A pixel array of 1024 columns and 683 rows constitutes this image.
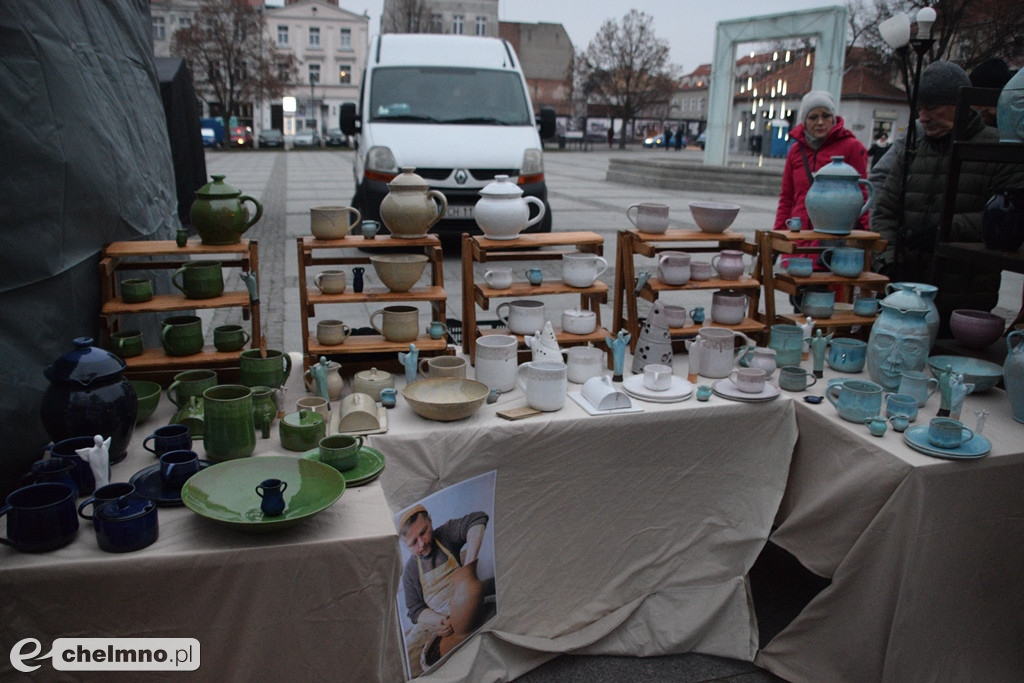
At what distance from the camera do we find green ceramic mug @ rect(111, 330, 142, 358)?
8.63 feet

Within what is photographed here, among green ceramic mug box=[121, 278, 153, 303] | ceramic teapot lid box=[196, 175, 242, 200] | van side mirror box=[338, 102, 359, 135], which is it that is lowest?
green ceramic mug box=[121, 278, 153, 303]

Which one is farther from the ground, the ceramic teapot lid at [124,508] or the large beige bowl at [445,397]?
the large beige bowl at [445,397]

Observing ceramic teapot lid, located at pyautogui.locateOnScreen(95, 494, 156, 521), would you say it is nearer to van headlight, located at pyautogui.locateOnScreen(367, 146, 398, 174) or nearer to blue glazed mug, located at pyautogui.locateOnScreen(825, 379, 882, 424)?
blue glazed mug, located at pyautogui.locateOnScreen(825, 379, 882, 424)

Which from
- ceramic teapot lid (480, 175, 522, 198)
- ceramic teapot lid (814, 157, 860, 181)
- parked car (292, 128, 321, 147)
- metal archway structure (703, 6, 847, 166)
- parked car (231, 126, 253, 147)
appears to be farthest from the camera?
parked car (292, 128, 321, 147)

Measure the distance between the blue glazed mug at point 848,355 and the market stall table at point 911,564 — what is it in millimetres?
565

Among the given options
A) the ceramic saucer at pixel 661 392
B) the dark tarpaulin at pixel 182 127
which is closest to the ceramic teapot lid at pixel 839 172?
the ceramic saucer at pixel 661 392

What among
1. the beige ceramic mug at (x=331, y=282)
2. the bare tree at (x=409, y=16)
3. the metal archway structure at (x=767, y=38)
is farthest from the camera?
the bare tree at (x=409, y=16)

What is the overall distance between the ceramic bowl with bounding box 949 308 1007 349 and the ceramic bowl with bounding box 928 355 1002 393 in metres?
0.10

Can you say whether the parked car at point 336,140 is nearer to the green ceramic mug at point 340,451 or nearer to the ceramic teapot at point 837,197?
the ceramic teapot at point 837,197

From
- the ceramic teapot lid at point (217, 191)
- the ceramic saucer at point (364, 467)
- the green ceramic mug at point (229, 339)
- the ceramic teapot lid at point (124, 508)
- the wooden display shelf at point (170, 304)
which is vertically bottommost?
the ceramic saucer at point (364, 467)

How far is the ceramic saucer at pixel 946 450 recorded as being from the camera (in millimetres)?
2139

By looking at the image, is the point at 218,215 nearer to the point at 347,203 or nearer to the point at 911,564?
the point at 911,564

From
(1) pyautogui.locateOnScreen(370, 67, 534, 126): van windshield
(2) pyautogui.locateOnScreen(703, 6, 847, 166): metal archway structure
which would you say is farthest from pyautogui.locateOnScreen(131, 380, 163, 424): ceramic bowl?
(2) pyautogui.locateOnScreen(703, 6, 847, 166): metal archway structure

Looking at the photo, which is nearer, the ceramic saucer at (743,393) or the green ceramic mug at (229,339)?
the ceramic saucer at (743,393)
